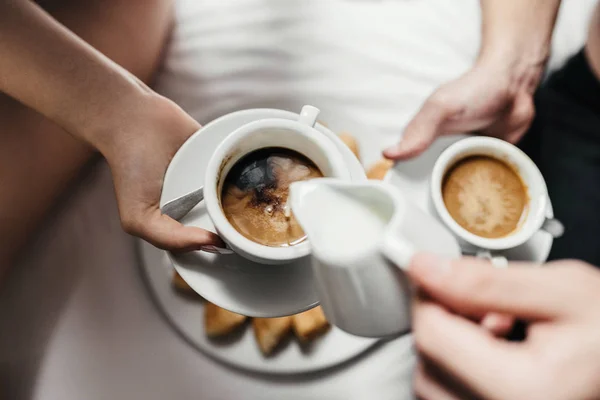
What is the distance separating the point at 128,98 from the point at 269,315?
289mm

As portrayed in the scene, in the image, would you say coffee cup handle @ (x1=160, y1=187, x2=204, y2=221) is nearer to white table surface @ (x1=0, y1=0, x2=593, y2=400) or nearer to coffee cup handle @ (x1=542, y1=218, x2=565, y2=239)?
white table surface @ (x1=0, y1=0, x2=593, y2=400)

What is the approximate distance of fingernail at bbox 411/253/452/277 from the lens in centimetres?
28

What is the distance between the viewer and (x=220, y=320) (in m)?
0.60

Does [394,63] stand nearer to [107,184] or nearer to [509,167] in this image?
[509,167]

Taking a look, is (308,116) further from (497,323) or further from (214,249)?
(497,323)

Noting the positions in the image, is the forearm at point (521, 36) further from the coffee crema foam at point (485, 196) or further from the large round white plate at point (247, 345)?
the large round white plate at point (247, 345)

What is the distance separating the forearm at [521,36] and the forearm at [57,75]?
47 cm

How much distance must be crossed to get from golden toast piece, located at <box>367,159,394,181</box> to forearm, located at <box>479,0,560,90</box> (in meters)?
0.20

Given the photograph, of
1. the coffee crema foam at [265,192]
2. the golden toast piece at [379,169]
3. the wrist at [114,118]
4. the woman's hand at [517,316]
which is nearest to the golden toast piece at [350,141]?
the golden toast piece at [379,169]

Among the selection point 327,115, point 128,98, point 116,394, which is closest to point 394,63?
point 327,115

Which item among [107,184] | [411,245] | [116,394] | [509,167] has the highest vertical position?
[411,245]

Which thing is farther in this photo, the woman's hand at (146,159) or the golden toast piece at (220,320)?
the golden toast piece at (220,320)

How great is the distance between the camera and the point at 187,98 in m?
0.72

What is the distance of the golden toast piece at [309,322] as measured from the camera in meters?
0.60
